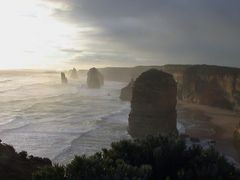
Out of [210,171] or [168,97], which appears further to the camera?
[168,97]

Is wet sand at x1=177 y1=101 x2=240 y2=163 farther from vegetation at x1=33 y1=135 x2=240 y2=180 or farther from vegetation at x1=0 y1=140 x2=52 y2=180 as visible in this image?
vegetation at x1=33 y1=135 x2=240 y2=180

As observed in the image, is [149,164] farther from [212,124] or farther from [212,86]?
[212,86]

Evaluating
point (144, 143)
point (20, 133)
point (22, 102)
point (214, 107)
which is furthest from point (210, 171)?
point (214, 107)

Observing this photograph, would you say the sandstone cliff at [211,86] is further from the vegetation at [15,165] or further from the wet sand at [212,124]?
the vegetation at [15,165]

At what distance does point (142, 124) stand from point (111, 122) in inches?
511

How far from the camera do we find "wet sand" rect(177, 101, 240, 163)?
157ft

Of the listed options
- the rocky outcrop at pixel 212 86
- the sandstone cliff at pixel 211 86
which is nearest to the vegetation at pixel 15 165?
the sandstone cliff at pixel 211 86

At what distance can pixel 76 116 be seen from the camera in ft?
215

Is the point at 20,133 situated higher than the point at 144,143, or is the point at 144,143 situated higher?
the point at 144,143

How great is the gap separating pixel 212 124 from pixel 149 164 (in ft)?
178

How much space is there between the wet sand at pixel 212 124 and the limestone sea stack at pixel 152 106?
23.2ft

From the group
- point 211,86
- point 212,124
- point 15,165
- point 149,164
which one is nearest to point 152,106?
point 212,124

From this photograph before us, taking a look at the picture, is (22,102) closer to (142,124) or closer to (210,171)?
(142,124)

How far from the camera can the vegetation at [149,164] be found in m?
11.7
